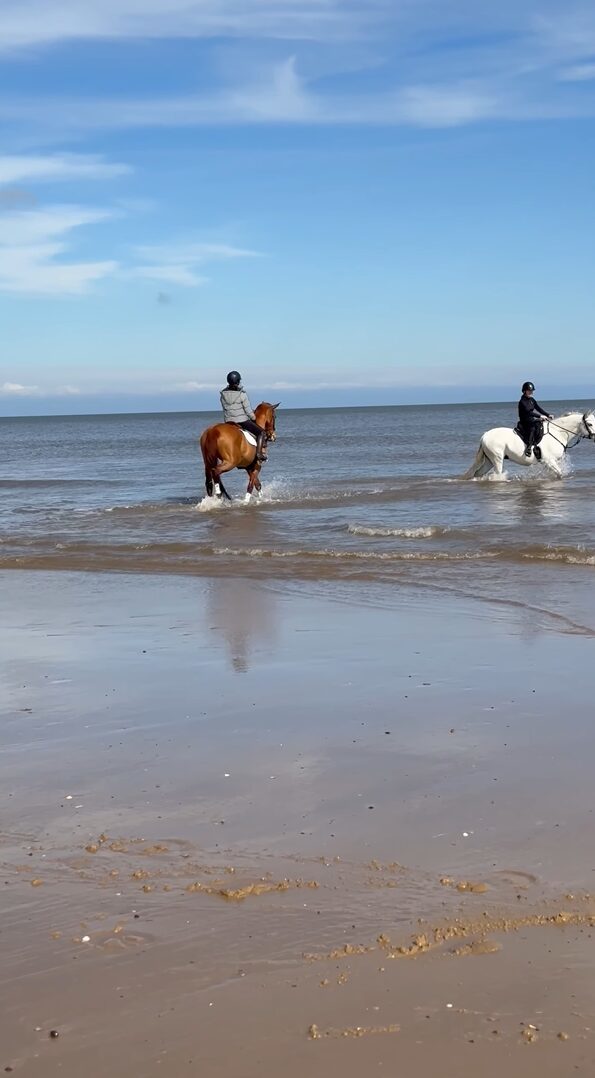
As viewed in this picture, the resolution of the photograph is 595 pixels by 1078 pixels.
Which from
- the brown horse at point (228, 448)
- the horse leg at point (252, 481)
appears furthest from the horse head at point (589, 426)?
the horse leg at point (252, 481)

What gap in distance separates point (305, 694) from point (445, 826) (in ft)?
7.21

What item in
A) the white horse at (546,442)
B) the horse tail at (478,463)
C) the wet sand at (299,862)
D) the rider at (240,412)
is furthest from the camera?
the horse tail at (478,463)

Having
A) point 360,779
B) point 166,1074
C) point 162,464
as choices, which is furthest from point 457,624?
point 162,464

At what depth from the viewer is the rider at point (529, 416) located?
2088 cm

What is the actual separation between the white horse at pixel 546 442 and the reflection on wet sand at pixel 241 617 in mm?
11380

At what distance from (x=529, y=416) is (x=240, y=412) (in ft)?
19.0

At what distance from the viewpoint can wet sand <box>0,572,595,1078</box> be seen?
3033mm

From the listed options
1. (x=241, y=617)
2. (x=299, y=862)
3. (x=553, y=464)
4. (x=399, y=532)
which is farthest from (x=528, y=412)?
(x=299, y=862)

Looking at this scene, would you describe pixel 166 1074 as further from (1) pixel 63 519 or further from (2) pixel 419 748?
(1) pixel 63 519

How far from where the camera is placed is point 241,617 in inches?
372

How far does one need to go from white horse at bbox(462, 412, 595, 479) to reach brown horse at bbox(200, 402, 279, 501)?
196 inches

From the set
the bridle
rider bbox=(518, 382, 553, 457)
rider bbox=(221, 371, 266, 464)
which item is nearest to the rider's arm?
rider bbox=(221, 371, 266, 464)

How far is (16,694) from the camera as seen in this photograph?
22.2 feet

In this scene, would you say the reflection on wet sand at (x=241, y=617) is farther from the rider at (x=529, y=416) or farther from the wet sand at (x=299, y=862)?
the rider at (x=529, y=416)
